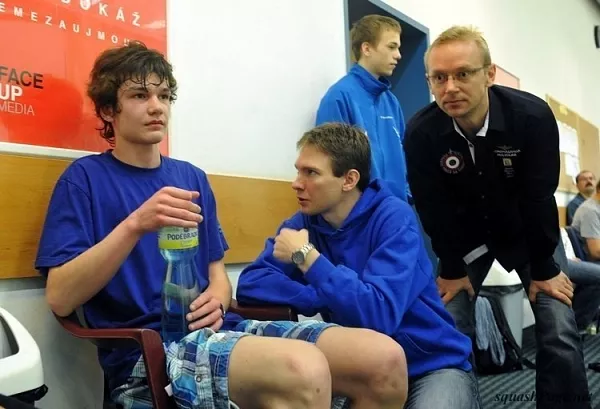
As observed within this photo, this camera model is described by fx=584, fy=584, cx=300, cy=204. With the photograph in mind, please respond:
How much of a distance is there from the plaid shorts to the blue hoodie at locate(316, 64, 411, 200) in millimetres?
1358

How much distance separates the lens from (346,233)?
4.94 ft

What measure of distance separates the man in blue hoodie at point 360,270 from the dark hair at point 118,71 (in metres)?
0.44

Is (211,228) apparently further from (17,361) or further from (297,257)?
(17,361)

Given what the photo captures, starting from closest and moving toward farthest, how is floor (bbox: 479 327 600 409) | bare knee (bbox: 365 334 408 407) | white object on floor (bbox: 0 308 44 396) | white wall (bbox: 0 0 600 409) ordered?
white object on floor (bbox: 0 308 44 396), bare knee (bbox: 365 334 408 407), white wall (bbox: 0 0 600 409), floor (bbox: 479 327 600 409)

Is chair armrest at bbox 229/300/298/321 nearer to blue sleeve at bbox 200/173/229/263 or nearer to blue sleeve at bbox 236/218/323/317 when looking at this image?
blue sleeve at bbox 236/218/323/317

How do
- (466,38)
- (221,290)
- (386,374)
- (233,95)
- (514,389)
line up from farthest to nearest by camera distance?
(514,389), (233,95), (466,38), (221,290), (386,374)

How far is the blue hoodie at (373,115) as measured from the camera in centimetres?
248

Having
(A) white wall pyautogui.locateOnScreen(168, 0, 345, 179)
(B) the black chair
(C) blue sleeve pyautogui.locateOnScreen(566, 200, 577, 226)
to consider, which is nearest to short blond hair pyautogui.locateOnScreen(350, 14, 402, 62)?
(A) white wall pyautogui.locateOnScreen(168, 0, 345, 179)

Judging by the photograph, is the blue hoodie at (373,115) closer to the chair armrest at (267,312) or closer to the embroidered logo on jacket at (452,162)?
the embroidered logo on jacket at (452,162)

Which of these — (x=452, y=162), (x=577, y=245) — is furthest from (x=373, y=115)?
(x=577, y=245)

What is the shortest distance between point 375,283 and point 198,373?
0.44 meters

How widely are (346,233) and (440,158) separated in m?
0.52

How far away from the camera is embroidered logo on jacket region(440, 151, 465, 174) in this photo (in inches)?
71.6

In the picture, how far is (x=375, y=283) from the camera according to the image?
1317mm
